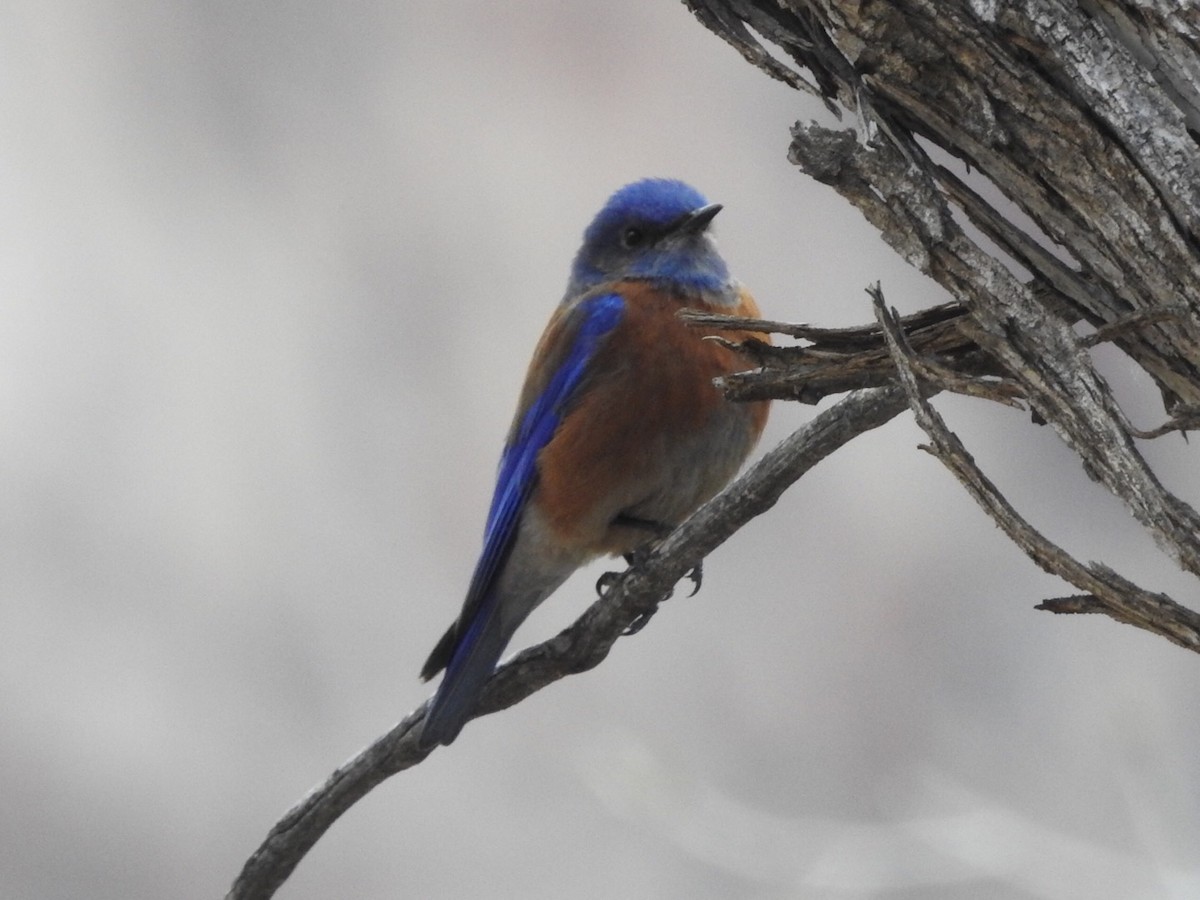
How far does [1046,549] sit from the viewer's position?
6.31ft

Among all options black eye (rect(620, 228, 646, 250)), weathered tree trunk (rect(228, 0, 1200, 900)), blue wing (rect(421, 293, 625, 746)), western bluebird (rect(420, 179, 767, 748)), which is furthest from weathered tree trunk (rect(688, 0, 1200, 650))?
black eye (rect(620, 228, 646, 250))

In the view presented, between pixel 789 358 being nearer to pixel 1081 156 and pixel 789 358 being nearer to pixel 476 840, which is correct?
pixel 1081 156

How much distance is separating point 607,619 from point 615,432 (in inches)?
43.2

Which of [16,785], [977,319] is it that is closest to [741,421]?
[977,319]

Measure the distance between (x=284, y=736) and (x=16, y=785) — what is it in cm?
133

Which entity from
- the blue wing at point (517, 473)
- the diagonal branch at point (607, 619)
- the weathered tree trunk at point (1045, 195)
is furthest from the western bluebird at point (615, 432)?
Answer: the weathered tree trunk at point (1045, 195)

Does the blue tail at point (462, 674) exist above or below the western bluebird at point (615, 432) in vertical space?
below

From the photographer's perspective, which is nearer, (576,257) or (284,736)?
(576,257)

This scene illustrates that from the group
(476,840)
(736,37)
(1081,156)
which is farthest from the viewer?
(476,840)

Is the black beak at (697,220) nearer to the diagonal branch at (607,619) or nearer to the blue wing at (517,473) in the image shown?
the blue wing at (517,473)

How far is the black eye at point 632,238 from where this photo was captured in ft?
15.0

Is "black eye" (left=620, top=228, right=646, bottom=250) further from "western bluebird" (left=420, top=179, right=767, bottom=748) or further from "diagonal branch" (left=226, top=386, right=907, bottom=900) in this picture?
"diagonal branch" (left=226, top=386, right=907, bottom=900)

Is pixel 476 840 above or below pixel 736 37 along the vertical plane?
above

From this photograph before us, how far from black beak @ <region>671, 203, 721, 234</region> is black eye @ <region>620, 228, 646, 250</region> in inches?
4.9
